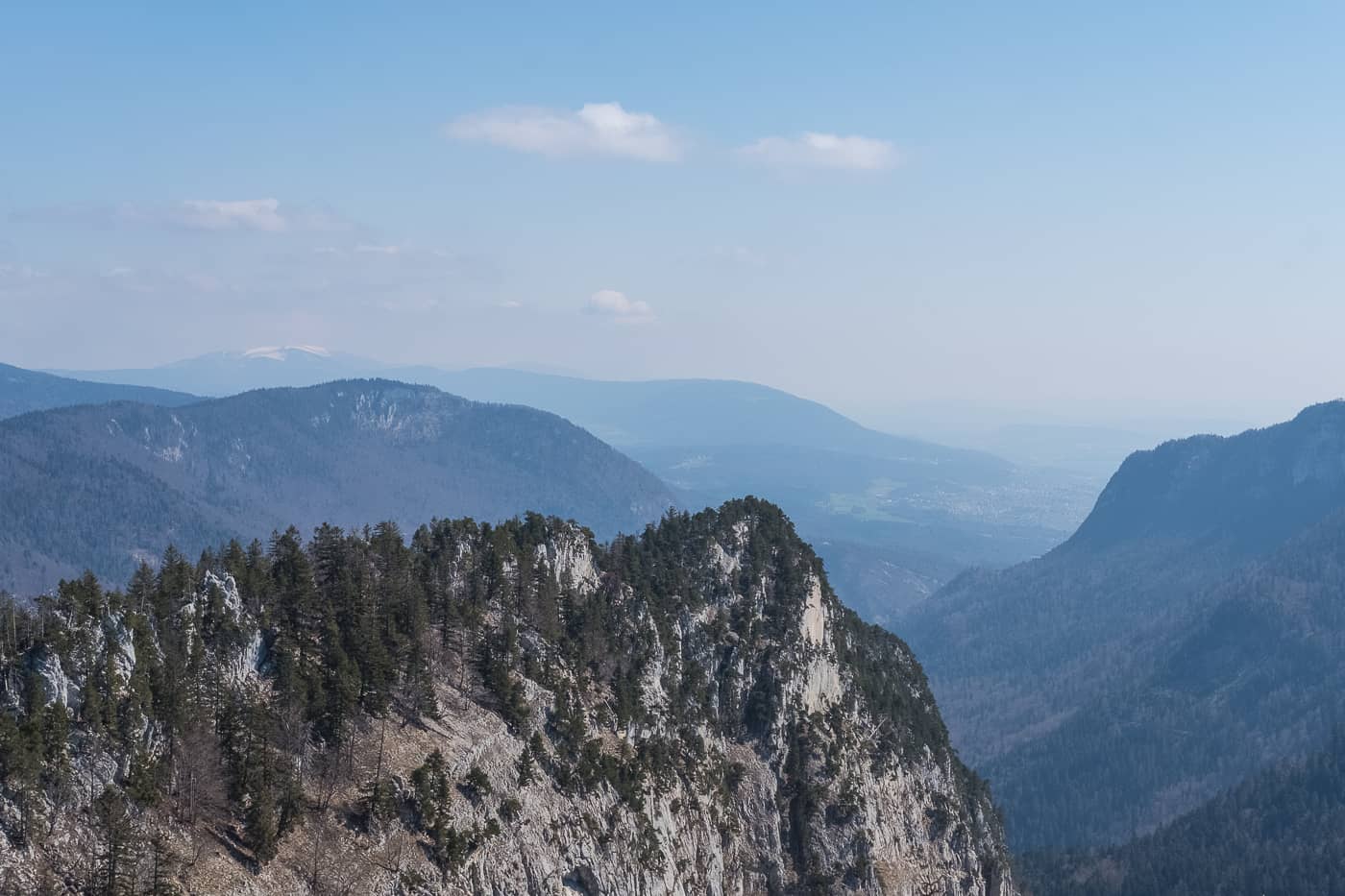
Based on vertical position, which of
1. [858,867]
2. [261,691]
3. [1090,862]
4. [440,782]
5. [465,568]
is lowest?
[1090,862]

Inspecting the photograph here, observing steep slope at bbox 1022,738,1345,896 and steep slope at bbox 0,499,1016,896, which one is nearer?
steep slope at bbox 0,499,1016,896

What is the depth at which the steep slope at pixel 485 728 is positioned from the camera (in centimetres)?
5972

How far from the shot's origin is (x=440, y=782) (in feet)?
238

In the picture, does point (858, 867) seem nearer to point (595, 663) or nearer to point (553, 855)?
point (595, 663)

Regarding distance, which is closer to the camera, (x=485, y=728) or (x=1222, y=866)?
(x=485, y=728)

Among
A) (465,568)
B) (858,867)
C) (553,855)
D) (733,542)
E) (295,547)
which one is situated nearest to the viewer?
(553,855)

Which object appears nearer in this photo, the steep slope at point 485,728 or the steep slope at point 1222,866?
the steep slope at point 485,728

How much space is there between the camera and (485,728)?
81250mm

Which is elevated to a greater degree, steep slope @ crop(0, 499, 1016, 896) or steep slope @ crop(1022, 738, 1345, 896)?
steep slope @ crop(0, 499, 1016, 896)

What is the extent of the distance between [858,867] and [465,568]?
47.5m

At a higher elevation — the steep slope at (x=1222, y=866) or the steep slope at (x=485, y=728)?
the steep slope at (x=485, y=728)

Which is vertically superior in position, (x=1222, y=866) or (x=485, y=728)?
(x=485, y=728)

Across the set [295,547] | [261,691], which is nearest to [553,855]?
[261,691]

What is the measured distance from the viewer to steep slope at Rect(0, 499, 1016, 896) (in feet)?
196
